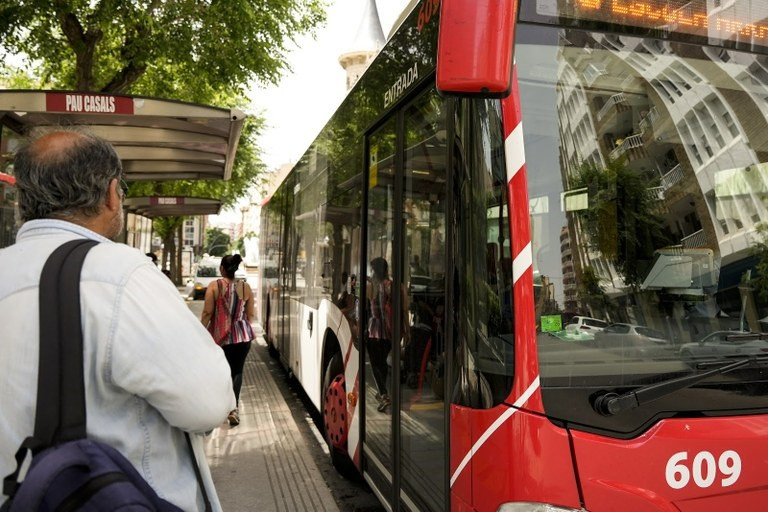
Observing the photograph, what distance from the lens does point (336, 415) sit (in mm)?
5137

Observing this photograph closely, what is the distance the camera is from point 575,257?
8.54ft

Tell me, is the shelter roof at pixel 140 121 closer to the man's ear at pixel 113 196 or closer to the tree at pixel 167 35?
the tree at pixel 167 35

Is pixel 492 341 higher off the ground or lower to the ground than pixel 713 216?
lower

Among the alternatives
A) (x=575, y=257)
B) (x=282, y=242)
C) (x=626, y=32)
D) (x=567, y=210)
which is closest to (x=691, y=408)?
(x=575, y=257)

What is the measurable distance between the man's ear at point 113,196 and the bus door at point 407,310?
159cm

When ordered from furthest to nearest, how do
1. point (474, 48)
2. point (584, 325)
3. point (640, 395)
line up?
point (584, 325) → point (640, 395) → point (474, 48)

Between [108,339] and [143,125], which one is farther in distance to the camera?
[143,125]

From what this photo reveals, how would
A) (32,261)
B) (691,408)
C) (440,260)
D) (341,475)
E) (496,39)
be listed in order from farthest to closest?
(341,475) < (440,260) < (691,408) < (496,39) < (32,261)

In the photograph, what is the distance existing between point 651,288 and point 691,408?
488mm

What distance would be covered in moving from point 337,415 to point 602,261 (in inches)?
120

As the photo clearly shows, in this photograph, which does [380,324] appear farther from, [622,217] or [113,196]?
[113,196]

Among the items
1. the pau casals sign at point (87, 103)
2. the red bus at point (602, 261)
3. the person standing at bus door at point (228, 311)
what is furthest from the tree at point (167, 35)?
the red bus at point (602, 261)

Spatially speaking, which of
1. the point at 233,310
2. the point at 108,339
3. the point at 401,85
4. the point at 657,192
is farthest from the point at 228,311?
the point at 108,339

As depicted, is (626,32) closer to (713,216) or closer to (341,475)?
(713,216)
